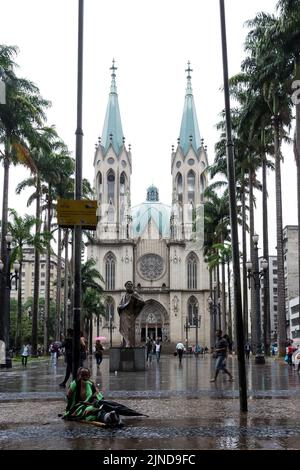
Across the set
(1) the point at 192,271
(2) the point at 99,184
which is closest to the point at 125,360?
(1) the point at 192,271

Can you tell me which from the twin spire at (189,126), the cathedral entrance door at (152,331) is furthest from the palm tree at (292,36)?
the twin spire at (189,126)

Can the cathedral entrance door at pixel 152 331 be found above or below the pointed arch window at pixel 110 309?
below

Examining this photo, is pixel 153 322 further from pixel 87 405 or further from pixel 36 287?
pixel 87 405

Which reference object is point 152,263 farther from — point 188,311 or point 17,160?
point 17,160

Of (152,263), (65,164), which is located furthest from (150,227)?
(65,164)

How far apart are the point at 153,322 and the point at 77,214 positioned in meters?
75.4

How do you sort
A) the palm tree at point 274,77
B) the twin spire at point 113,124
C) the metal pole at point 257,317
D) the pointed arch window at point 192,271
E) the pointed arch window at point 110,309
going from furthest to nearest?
the twin spire at point 113,124, the pointed arch window at point 192,271, the pointed arch window at point 110,309, the metal pole at point 257,317, the palm tree at point 274,77

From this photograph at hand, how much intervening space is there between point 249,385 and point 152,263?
70.4m

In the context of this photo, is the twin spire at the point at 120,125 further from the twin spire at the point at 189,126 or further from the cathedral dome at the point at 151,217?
the cathedral dome at the point at 151,217

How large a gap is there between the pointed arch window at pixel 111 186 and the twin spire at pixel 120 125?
12.1 feet

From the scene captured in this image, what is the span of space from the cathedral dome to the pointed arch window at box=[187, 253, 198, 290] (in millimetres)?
6283

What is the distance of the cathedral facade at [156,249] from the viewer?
82188 millimetres
